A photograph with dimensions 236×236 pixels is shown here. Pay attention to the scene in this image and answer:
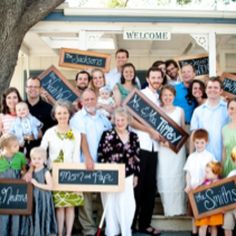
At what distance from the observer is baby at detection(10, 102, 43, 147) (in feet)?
19.1

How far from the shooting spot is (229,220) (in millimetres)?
5418

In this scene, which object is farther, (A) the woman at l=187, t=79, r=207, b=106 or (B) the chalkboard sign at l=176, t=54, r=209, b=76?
(B) the chalkboard sign at l=176, t=54, r=209, b=76

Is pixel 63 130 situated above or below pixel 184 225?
above

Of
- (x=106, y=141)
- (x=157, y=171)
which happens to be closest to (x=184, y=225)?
(x=157, y=171)

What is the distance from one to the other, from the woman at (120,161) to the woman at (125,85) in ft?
2.41

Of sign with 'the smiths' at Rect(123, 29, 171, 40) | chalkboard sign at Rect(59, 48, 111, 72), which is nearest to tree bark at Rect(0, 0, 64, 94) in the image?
chalkboard sign at Rect(59, 48, 111, 72)

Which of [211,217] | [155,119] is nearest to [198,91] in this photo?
[155,119]

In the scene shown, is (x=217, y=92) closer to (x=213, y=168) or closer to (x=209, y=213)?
(x=213, y=168)

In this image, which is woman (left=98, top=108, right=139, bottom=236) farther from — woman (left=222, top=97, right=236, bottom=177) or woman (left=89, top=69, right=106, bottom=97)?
woman (left=222, top=97, right=236, bottom=177)

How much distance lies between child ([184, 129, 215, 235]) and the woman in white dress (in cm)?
35

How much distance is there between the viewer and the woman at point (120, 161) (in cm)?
562

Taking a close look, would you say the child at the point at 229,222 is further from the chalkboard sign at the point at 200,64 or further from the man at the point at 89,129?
the chalkboard sign at the point at 200,64

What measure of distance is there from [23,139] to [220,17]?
15.1 ft

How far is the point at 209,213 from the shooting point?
17.8 feet
